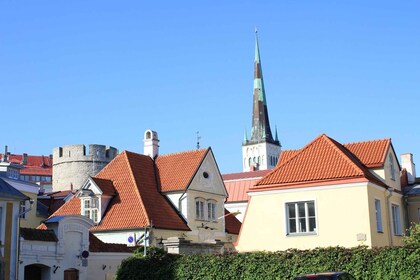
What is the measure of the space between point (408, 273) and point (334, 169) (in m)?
8.62

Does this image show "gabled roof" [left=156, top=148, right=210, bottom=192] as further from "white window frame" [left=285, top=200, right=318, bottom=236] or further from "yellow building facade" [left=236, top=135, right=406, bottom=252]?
"white window frame" [left=285, top=200, right=318, bottom=236]

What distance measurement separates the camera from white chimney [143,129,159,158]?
44.5m

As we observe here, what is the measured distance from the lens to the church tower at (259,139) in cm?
15150

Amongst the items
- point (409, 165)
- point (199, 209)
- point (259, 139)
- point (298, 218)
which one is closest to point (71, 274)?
point (298, 218)

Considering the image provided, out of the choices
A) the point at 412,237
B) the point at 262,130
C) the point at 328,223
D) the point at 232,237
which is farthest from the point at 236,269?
Result: the point at 262,130

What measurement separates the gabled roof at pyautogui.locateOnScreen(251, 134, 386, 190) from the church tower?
120 metres

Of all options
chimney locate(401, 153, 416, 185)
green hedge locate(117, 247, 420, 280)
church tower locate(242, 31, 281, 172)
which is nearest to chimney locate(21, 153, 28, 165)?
church tower locate(242, 31, 281, 172)

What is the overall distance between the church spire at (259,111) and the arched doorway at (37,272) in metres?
124

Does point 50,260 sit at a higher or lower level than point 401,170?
lower

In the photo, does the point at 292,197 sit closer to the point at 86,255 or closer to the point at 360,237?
the point at 360,237

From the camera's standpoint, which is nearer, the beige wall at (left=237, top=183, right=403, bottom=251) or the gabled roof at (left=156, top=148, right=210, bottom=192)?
the beige wall at (left=237, top=183, right=403, bottom=251)

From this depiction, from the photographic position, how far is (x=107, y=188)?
39.2m

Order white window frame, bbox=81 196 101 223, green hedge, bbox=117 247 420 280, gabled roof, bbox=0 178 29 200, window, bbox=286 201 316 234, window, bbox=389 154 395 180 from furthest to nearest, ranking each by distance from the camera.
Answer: white window frame, bbox=81 196 101 223, window, bbox=389 154 395 180, window, bbox=286 201 316 234, gabled roof, bbox=0 178 29 200, green hedge, bbox=117 247 420 280

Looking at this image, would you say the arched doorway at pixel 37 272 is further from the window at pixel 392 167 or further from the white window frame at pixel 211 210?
the window at pixel 392 167
